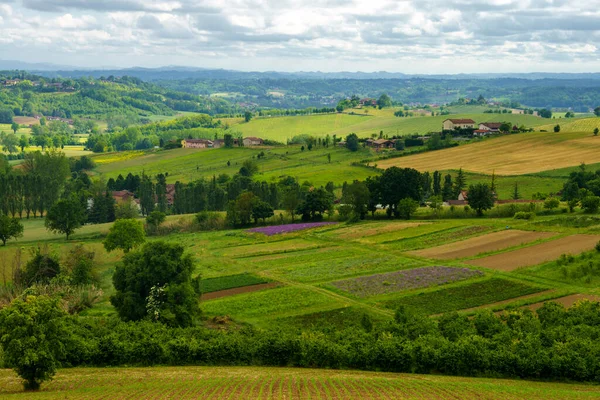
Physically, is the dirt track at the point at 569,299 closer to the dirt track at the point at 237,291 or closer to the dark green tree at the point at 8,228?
the dirt track at the point at 237,291

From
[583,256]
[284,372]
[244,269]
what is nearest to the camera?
[284,372]

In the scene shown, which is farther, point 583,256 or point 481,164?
point 481,164

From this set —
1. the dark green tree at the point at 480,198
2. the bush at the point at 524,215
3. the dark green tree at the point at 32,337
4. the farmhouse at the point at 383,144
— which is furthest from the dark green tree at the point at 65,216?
the farmhouse at the point at 383,144

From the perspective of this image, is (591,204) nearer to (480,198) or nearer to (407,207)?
(480,198)

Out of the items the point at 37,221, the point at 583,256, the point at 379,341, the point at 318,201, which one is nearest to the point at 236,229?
the point at 318,201

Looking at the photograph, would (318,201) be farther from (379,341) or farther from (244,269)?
(379,341)
